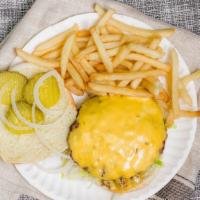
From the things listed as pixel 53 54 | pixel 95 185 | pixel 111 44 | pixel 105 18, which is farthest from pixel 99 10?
pixel 95 185

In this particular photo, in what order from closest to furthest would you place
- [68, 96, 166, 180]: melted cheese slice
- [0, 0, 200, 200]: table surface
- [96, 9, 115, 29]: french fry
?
[68, 96, 166, 180]: melted cheese slice, [96, 9, 115, 29]: french fry, [0, 0, 200, 200]: table surface

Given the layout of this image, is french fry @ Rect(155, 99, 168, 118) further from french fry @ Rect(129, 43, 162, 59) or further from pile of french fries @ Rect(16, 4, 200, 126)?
french fry @ Rect(129, 43, 162, 59)

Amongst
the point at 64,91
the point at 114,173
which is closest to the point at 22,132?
the point at 64,91

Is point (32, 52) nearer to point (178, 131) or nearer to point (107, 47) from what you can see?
point (107, 47)

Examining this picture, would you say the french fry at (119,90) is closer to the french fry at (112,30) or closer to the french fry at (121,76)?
the french fry at (121,76)

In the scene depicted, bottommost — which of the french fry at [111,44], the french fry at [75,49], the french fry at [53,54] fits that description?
the french fry at [53,54]

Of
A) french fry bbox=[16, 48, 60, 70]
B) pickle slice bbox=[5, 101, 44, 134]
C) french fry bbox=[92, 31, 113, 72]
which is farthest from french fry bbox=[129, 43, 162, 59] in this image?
pickle slice bbox=[5, 101, 44, 134]

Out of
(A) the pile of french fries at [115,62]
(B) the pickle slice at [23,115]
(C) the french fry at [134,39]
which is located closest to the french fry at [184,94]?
(A) the pile of french fries at [115,62]
